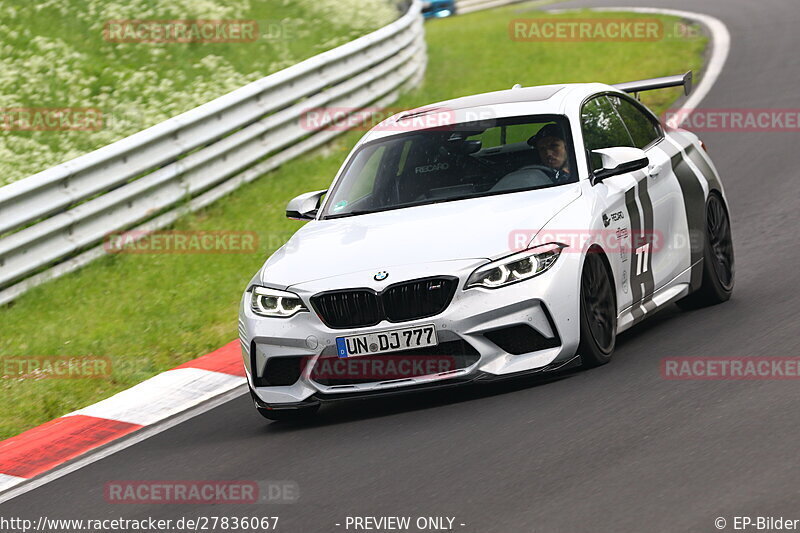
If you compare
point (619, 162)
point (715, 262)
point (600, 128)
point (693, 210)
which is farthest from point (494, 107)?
point (715, 262)

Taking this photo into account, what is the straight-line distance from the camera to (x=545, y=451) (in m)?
5.75

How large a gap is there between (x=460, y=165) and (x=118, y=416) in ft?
8.07

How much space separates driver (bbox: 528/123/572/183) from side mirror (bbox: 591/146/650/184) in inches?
7.0

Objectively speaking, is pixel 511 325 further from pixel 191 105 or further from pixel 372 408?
pixel 191 105

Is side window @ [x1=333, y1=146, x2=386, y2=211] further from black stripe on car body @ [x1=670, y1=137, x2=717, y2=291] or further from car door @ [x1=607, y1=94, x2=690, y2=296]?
black stripe on car body @ [x1=670, y1=137, x2=717, y2=291]

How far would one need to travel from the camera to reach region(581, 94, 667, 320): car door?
736 cm

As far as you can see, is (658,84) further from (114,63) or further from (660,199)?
(114,63)

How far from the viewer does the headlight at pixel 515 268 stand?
6.54 metres

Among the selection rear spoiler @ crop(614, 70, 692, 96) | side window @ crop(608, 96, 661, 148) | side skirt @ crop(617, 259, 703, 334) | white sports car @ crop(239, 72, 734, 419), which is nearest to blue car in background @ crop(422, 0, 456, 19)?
A: rear spoiler @ crop(614, 70, 692, 96)

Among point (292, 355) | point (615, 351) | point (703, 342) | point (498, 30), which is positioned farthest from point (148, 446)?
point (498, 30)

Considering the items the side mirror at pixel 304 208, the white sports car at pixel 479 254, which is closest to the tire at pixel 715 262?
the white sports car at pixel 479 254

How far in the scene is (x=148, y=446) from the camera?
716 centimetres

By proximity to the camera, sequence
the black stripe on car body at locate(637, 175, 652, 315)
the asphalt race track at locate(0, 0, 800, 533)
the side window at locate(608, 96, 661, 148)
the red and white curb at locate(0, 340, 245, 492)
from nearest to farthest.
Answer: the asphalt race track at locate(0, 0, 800, 533) → the red and white curb at locate(0, 340, 245, 492) → the black stripe on car body at locate(637, 175, 652, 315) → the side window at locate(608, 96, 661, 148)

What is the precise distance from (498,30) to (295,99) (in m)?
10.7
